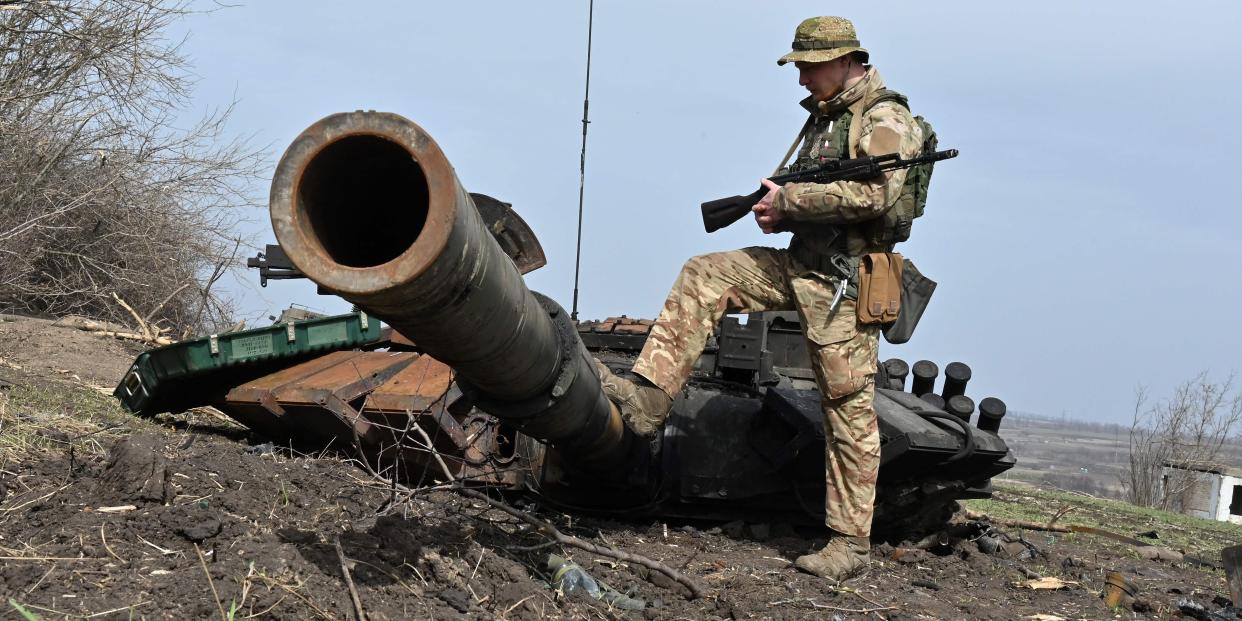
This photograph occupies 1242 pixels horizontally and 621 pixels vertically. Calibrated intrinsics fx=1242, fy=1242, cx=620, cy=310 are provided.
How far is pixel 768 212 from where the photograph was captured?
5582 mm

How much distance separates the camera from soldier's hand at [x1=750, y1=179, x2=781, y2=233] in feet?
18.2

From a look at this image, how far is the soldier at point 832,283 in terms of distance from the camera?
555 cm

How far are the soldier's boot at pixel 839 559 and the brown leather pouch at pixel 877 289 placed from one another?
3.31 ft

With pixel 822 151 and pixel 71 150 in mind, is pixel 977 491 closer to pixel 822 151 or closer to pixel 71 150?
pixel 822 151

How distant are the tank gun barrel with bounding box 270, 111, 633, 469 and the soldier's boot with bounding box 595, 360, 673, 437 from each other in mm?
1080

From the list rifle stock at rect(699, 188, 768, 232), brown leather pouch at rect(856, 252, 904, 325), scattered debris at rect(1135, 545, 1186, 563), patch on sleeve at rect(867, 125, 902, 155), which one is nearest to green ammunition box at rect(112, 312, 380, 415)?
rifle stock at rect(699, 188, 768, 232)

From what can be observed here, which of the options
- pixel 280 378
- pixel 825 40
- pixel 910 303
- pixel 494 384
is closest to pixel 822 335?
pixel 910 303

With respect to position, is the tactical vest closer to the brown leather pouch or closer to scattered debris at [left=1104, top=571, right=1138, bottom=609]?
the brown leather pouch

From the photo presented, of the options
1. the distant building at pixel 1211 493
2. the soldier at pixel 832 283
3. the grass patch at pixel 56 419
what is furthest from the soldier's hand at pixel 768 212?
the distant building at pixel 1211 493

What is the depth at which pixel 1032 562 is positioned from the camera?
688 centimetres

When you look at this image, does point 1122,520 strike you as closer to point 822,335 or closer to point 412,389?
point 822,335

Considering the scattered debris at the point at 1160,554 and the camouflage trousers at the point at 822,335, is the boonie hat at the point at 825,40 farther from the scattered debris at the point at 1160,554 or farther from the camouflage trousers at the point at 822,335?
the scattered debris at the point at 1160,554

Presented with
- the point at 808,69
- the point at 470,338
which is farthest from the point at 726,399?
the point at 470,338

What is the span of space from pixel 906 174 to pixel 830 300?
2.15ft
